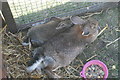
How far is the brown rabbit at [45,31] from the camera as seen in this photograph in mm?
3373

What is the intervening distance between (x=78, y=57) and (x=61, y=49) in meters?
0.53

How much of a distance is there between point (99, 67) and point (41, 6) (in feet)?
4.47

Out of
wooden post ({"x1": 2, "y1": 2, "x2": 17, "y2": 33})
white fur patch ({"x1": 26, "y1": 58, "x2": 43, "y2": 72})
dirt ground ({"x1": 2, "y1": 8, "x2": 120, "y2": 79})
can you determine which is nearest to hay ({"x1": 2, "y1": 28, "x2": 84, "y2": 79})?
dirt ground ({"x1": 2, "y1": 8, "x2": 120, "y2": 79})

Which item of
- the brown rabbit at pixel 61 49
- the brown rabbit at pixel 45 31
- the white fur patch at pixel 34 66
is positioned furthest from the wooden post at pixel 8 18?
the white fur patch at pixel 34 66

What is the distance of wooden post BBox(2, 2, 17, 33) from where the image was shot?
11.0 feet

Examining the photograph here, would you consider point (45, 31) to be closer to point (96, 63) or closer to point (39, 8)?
point (39, 8)

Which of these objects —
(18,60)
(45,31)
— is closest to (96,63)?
(45,31)

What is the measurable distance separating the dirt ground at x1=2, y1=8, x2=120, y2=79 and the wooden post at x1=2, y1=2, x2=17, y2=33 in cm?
10

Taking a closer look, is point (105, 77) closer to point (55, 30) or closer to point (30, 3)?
point (55, 30)

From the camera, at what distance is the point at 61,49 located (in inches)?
127

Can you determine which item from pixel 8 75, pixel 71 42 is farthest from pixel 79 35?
pixel 8 75

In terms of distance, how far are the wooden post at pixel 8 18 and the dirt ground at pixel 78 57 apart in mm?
100

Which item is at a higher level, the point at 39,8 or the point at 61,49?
the point at 39,8

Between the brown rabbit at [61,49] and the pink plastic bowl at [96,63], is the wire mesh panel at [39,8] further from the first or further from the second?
the pink plastic bowl at [96,63]
